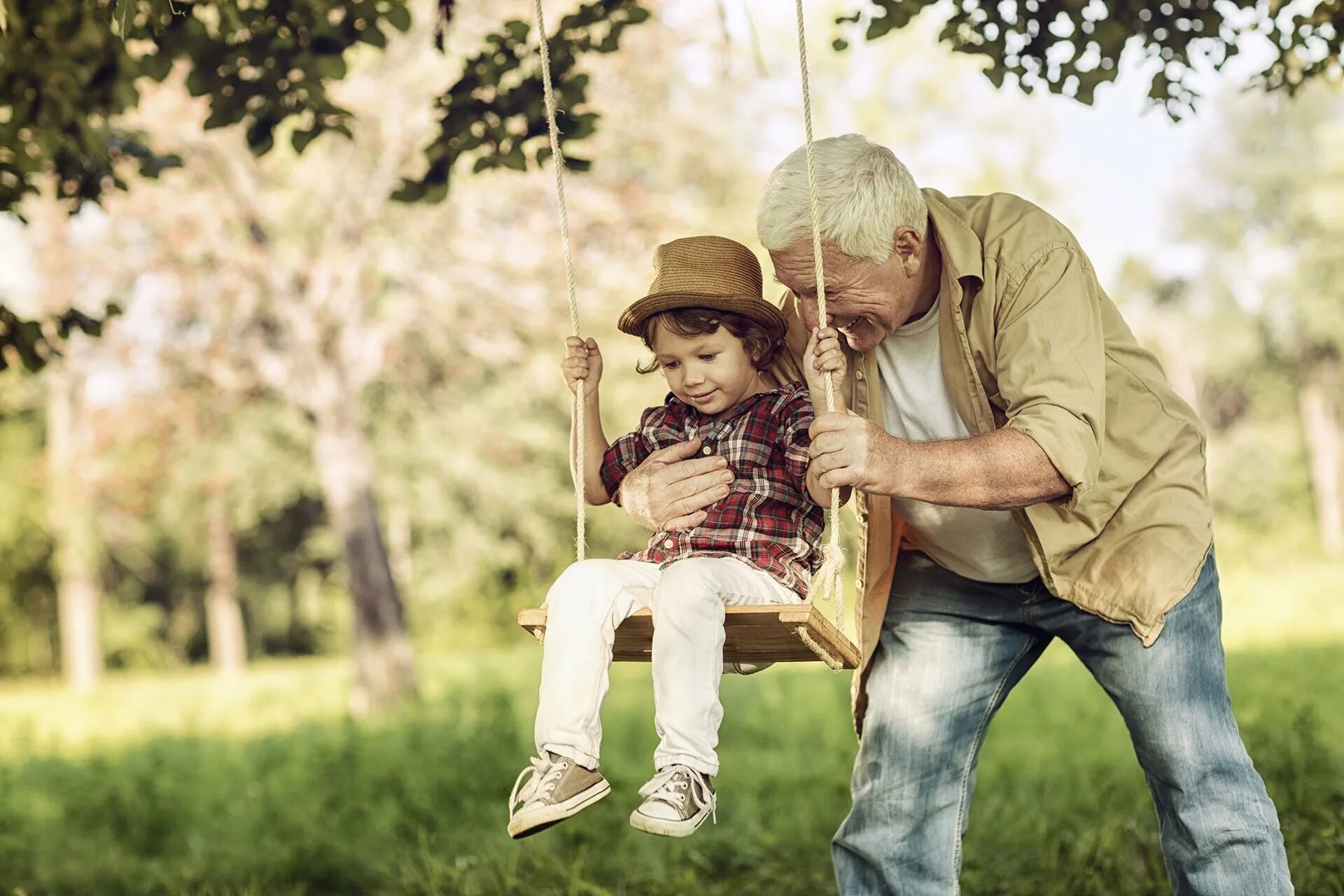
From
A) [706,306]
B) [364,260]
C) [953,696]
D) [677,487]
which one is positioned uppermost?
[364,260]

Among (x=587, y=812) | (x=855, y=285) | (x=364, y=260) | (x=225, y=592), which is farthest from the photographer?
(x=225, y=592)

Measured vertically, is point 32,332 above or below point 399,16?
below

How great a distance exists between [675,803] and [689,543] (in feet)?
2.32

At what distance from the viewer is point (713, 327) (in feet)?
11.0

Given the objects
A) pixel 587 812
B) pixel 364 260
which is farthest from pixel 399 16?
pixel 364 260

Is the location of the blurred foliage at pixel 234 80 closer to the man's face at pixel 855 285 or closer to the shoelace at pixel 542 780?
the man's face at pixel 855 285

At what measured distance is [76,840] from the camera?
279 inches

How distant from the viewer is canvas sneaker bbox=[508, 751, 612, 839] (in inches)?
111

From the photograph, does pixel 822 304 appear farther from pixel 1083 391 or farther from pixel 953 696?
pixel 953 696

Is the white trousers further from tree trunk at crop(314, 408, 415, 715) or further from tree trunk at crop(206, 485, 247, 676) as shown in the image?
tree trunk at crop(206, 485, 247, 676)

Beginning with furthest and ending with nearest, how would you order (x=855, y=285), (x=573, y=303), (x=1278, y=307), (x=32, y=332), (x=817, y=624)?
(x=1278, y=307) < (x=32, y=332) < (x=573, y=303) < (x=855, y=285) < (x=817, y=624)

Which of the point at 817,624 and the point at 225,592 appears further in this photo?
the point at 225,592

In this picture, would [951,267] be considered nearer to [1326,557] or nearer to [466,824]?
[466,824]

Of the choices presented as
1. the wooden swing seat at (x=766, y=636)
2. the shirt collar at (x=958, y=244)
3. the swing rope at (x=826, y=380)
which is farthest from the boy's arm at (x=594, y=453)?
the shirt collar at (x=958, y=244)
